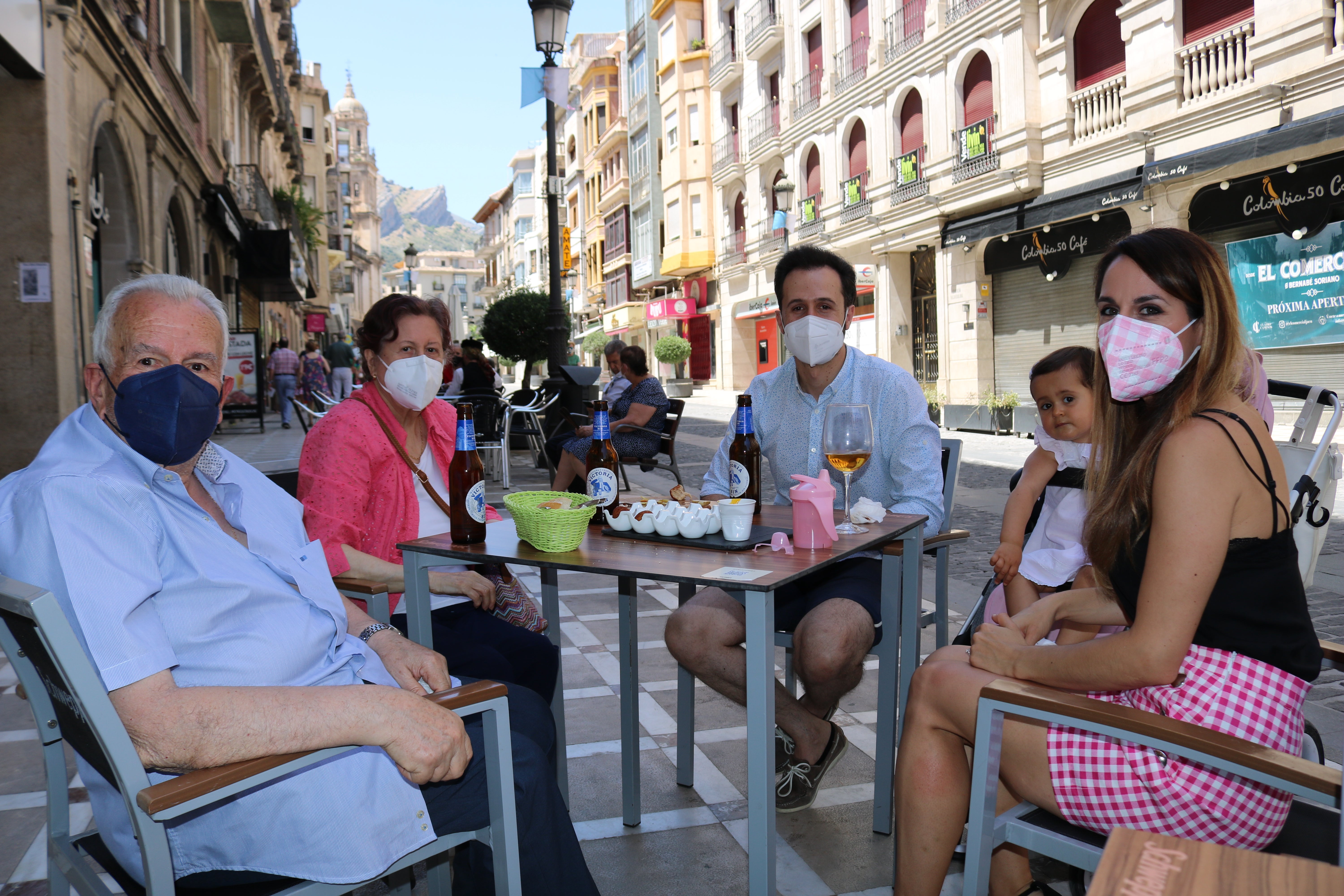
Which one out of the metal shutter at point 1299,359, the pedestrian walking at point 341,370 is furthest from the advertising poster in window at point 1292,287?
the pedestrian walking at point 341,370

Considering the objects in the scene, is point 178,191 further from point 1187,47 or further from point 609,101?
point 609,101

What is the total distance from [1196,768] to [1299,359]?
13.3 meters

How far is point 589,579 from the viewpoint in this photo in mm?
6262

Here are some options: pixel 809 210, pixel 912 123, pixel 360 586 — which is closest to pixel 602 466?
pixel 360 586

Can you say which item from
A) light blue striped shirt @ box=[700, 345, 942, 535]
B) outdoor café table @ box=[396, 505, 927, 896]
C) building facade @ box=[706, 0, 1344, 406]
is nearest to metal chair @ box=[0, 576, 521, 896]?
outdoor café table @ box=[396, 505, 927, 896]

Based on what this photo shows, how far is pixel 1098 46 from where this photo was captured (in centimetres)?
1539

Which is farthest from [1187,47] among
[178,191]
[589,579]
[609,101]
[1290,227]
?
[609,101]

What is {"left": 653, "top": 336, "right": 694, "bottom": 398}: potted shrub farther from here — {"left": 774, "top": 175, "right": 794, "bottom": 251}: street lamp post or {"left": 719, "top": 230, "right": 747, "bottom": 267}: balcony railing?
{"left": 774, "top": 175, "right": 794, "bottom": 251}: street lamp post

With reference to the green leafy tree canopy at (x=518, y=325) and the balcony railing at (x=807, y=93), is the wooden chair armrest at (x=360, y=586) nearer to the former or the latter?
the green leafy tree canopy at (x=518, y=325)

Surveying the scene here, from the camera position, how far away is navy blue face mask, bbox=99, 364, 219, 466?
5.58ft

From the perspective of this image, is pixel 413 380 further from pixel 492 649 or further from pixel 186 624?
pixel 186 624

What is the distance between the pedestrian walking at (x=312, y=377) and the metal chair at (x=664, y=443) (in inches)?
534

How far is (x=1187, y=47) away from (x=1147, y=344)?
14.2 meters

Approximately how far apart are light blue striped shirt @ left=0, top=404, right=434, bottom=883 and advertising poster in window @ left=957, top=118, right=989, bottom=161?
1792cm
